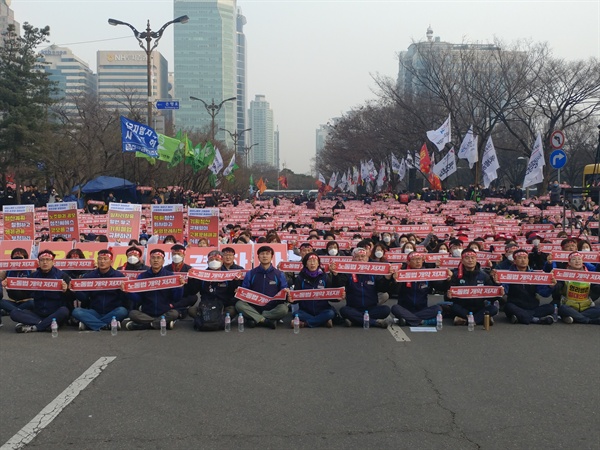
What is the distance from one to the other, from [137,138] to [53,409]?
17.6m

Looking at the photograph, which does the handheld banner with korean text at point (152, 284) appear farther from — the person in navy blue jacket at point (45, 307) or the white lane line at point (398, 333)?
the white lane line at point (398, 333)

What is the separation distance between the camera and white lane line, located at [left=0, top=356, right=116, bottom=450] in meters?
5.05

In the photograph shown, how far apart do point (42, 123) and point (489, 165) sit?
21.4 metres

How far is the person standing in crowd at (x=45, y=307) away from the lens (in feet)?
31.1

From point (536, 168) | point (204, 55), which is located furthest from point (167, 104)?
point (204, 55)

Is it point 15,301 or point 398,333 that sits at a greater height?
point 15,301

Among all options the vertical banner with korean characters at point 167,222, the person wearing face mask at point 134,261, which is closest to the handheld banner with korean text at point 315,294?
the person wearing face mask at point 134,261

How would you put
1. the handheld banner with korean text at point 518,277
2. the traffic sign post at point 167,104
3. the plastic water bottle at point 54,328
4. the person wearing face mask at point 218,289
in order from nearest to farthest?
the plastic water bottle at point 54,328
the handheld banner with korean text at point 518,277
the person wearing face mask at point 218,289
the traffic sign post at point 167,104

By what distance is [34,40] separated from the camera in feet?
98.1

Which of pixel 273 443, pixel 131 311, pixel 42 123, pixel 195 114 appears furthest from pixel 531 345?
pixel 195 114

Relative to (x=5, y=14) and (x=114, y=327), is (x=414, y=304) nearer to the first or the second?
(x=114, y=327)

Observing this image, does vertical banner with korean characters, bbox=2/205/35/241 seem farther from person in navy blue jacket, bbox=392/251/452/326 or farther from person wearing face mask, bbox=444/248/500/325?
person wearing face mask, bbox=444/248/500/325

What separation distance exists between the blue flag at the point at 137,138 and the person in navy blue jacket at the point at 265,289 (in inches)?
522

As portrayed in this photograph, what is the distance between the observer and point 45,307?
31.9ft
